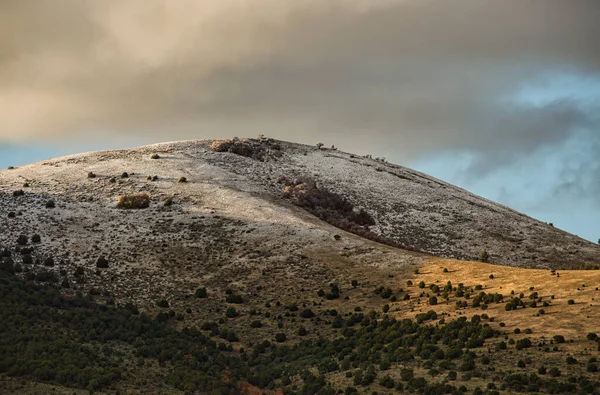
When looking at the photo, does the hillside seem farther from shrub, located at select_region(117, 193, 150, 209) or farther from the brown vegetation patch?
shrub, located at select_region(117, 193, 150, 209)

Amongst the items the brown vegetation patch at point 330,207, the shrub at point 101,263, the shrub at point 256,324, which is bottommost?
the shrub at point 256,324

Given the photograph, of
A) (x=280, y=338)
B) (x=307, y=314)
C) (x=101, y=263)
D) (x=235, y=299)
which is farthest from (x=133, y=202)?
(x=280, y=338)

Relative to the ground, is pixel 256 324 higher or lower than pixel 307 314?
lower

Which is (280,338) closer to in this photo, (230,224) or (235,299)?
(235,299)

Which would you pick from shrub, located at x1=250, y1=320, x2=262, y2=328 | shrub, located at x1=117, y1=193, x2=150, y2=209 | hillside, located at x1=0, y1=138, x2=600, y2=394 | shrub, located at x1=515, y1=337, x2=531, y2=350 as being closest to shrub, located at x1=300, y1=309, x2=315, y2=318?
hillside, located at x1=0, y1=138, x2=600, y2=394

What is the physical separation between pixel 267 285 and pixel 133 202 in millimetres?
28745

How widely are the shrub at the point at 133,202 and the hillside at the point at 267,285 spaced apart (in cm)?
57

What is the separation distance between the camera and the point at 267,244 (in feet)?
232

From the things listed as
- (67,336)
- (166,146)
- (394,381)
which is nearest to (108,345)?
(67,336)

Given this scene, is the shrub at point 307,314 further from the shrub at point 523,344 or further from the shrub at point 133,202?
the shrub at point 133,202

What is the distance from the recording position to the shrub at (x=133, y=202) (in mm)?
80375

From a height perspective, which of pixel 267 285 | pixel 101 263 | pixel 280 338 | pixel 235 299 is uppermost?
pixel 101 263

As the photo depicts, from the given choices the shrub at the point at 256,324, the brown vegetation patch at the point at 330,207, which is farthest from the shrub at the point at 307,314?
the brown vegetation patch at the point at 330,207

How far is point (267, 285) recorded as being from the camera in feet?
204
